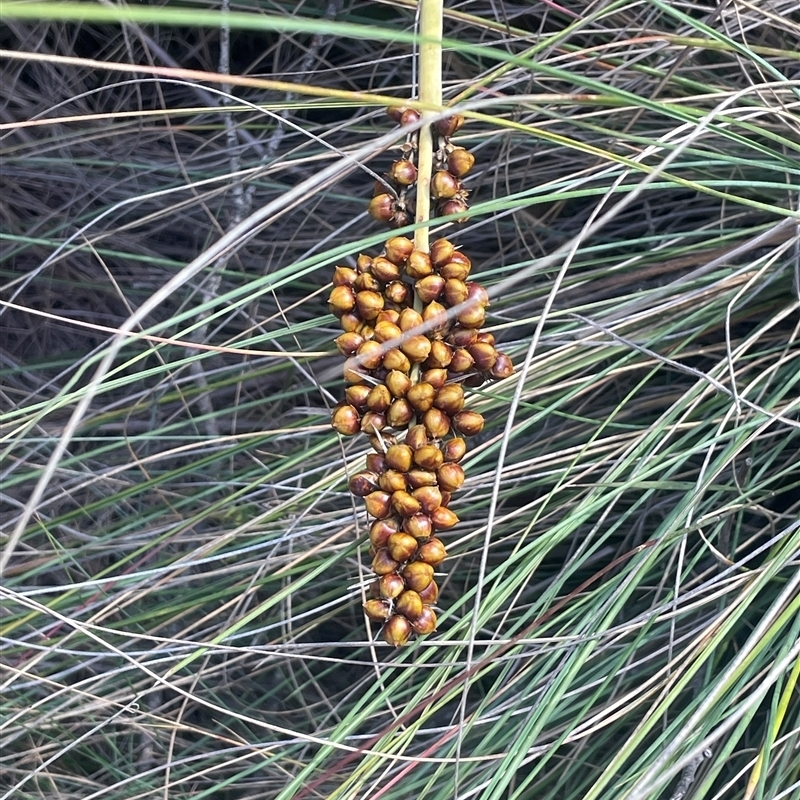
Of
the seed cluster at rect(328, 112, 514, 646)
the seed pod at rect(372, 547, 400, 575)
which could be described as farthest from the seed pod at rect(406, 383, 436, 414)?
the seed pod at rect(372, 547, 400, 575)

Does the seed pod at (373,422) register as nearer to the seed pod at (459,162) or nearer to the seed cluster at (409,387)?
the seed cluster at (409,387)

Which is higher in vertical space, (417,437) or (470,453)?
(417,437)

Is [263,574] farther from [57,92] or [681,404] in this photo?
[57,92]

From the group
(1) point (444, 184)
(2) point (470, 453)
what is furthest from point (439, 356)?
(2) point (470, 453)

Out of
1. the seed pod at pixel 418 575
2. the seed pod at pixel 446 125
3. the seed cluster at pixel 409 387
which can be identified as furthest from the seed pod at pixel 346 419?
the seed pod at pixel 446 125

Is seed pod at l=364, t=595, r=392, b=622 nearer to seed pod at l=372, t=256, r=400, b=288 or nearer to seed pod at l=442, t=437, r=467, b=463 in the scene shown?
seed pod at l=442, t=437, r=467, b=463

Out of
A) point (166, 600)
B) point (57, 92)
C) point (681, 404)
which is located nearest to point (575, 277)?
point (681, 404)

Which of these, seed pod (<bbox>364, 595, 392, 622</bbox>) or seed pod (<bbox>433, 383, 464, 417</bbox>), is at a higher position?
seed pod (<bbox>433, 383, 464, 417</bbox>)

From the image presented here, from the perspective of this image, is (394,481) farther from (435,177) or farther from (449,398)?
(435,177)
